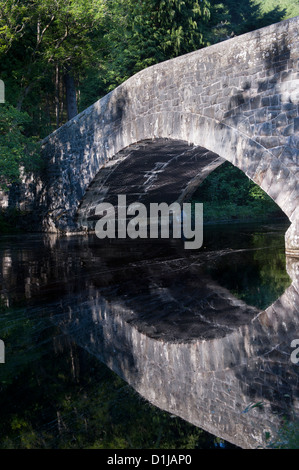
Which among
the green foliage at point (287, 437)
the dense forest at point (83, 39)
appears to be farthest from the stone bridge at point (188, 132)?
the green foliage at point (287, 437)

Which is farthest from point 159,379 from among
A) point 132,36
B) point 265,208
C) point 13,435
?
point 132,36

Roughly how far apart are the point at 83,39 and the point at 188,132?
10.5 m

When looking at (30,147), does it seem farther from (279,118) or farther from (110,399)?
(110,399)

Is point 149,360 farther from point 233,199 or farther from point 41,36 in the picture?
point 233,199

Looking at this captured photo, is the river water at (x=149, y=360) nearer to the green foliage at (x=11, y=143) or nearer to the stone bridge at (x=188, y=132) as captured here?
the stone bridge at (x=188, y=132)

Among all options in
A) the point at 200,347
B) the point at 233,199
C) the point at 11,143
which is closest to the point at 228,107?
the point at 200,347

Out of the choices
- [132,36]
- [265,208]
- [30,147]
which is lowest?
[265,208]

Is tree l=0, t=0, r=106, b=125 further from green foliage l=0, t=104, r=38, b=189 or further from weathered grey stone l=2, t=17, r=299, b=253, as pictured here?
weathered grey stone l=2, t=17, r=299, b=253

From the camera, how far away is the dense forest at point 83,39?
14.2 metres

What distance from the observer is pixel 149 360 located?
2.93 metres

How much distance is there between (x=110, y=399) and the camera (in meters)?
2.34

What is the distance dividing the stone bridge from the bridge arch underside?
0.11 feet

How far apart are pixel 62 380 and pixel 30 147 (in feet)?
39.9

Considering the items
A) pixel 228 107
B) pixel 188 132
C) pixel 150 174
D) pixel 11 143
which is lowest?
pixel 150 174
